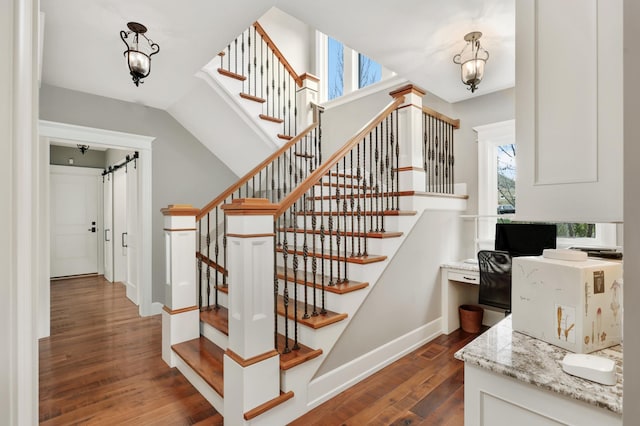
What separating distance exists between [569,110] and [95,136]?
13.5 ft

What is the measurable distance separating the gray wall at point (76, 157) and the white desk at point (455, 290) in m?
6.88

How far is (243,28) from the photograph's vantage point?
2359 millimetres

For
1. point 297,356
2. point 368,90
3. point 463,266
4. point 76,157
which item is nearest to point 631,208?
point 297,356

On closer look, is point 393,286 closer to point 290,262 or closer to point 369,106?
point 290,262

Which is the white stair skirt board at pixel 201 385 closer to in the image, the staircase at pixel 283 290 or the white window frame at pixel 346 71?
the staircase at pixel 283 290

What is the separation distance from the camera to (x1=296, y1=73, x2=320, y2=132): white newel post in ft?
14.0

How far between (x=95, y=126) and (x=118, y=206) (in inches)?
98.2

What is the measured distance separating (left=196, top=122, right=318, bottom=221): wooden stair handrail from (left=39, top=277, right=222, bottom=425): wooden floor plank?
1303 mm

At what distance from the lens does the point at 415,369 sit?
8.27 feet

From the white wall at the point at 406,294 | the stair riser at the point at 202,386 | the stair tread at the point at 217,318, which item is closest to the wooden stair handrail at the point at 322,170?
the white wall at the point at 406,294

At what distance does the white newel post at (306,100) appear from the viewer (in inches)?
169

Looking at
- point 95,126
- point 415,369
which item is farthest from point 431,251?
point 95,126

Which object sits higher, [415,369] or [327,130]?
[327,130]

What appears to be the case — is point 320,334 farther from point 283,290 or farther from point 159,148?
point 159,148
